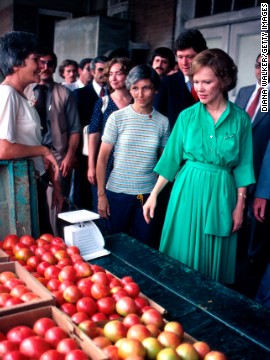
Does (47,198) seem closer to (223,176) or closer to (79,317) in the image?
(223,176)

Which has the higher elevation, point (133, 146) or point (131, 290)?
point (133, 146)

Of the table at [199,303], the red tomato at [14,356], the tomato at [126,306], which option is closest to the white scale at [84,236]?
the table at [199,303]

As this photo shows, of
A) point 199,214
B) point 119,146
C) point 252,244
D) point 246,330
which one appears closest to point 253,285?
point 252,244

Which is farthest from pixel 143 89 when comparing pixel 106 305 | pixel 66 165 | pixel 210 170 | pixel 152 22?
pixel 152 22

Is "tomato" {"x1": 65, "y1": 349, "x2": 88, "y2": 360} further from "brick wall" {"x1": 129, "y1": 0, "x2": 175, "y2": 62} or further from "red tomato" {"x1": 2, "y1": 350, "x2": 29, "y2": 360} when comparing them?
"brick wall" {"x1": 129, "y1": 0, "x2": 175, "y2": 62}

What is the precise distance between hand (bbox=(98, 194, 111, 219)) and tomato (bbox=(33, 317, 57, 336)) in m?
1.70

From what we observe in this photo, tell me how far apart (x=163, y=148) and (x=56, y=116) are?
1488mm

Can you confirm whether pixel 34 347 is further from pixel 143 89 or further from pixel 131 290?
pixel 143 89

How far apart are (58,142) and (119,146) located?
1358 mm

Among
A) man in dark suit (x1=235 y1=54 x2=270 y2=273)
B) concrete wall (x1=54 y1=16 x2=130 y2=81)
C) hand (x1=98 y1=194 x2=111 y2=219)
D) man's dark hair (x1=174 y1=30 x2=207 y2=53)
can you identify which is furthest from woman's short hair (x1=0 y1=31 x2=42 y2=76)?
→ concrete wall (x1=54 y1=16 x2=130 y2=81)

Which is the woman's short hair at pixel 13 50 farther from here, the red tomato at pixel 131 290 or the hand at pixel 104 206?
the red tomato at pixel 131 290

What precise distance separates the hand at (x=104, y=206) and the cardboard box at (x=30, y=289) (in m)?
1.27

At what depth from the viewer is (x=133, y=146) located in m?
3.01

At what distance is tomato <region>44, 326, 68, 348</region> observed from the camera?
1334mm
